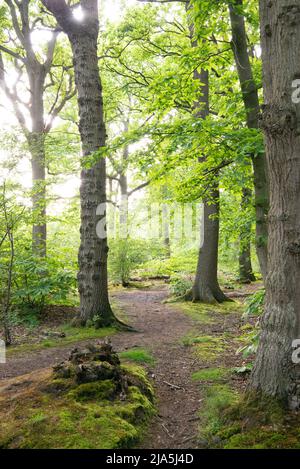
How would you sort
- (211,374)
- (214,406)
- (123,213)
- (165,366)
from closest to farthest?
1. (214,406)
2. (211,374)
3. (165,366)
4. (123,213)

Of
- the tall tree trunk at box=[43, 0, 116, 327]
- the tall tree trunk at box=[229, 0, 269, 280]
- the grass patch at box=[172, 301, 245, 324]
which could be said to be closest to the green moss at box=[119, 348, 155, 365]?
the tall tree trunk at box=[43, 0, 116, 327]

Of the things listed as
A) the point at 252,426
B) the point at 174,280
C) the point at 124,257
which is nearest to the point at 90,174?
the point at 252,426

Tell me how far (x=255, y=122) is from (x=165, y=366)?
3.84m

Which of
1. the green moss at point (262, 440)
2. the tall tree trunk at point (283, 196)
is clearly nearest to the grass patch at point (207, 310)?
the tall tree trunk at point (283, 196)

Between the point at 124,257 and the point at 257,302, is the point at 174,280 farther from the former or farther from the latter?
the point at 257,302

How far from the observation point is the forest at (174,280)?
291cm

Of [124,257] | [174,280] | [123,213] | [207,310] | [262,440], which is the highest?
[123,213]

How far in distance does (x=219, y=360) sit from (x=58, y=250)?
5800mm

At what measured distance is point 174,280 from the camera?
13219 millimetres

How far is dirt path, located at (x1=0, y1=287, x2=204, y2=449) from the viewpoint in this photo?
3166 mm

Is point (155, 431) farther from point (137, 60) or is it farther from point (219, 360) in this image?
point (137, 60)

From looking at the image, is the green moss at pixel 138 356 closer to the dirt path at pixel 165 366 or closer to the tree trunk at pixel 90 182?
the dirt path at pixel 165 366

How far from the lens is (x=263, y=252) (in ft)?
17.2

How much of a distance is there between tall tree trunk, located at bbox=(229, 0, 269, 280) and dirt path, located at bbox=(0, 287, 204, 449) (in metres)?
1.92
